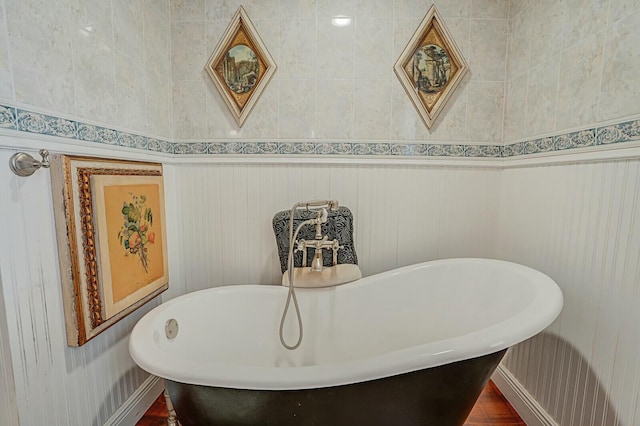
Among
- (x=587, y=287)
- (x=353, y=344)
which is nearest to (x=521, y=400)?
(x=587, y=287)

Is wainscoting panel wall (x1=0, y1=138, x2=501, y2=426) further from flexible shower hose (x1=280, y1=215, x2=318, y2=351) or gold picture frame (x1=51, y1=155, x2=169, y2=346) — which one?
flexible shower hose (x1=280, y1=215, x2=318, y2=351)

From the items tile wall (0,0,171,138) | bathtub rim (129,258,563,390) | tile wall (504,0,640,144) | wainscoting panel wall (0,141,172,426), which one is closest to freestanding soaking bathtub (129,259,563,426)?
bathtub rim (129,258,563,390)

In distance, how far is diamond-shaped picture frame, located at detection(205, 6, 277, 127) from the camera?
5.01 feet

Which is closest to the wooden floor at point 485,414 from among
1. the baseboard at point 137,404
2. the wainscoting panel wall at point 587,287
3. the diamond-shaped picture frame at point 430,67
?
the baseboard at point 137,404

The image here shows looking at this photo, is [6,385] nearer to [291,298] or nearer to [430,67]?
[291,298]

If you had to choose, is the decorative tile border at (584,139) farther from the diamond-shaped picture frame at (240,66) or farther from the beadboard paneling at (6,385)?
the beadboard paneling at (6,385)

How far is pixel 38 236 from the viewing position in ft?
2.82

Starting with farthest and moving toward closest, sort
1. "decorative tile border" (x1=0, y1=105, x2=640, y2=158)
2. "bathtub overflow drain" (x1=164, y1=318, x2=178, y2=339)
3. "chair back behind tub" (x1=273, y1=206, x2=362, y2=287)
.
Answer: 1. "chair back behind tub" (x1=273, y1=206, x2=362, y2=287)
2. "bathtub overflow drain" (x1=164, y1=318, x2=178, y2=339)
3. "decorative tile border" (x1=0, y1=105, x2=640, y2=158)

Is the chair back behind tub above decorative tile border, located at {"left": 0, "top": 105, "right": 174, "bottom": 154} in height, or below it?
below

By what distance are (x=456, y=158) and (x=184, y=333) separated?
1594 mm

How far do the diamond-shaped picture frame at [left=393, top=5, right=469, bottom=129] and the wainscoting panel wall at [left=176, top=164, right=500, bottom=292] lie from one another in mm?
360

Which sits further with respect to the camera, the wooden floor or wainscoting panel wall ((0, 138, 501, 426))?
wainscoting panel wall ((0, 138, 501, 426))

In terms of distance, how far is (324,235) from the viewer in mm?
1456

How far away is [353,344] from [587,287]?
957 millimetres
